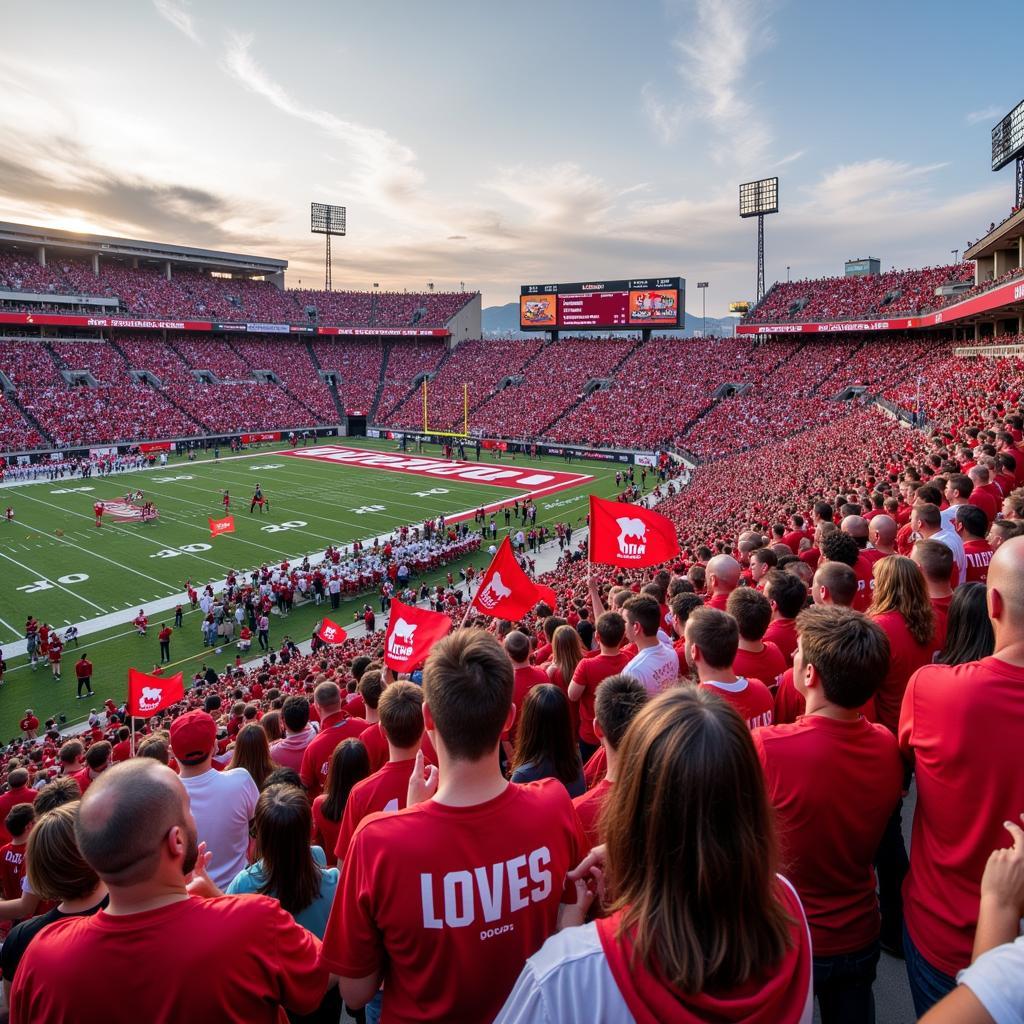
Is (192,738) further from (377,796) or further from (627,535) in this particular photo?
(627,535)

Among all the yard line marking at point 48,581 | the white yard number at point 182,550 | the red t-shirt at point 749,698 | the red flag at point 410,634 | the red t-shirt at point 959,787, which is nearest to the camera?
the red t-shirt at point 959,787

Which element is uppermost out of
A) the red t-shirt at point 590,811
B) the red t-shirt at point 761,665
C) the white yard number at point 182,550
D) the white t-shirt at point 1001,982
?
the white t-shirt at point 1001,982

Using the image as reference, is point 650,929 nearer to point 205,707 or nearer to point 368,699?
point 368,699

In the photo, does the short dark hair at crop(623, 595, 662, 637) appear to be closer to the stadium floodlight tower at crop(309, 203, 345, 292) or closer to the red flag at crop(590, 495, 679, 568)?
the red flag at crop(590, 495, 679, 568)

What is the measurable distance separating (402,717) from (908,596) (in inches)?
115

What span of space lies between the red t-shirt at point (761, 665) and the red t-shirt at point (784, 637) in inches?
14.6

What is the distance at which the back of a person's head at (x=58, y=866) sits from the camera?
122 inches

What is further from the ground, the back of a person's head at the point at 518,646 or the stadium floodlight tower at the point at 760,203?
the stadium floodlight tower at the point at 760,203

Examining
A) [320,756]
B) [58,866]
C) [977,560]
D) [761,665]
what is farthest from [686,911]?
[977,560]

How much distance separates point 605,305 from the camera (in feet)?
205

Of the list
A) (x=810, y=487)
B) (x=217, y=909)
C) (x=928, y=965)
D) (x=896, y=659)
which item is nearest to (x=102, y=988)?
(x=217, y=909)

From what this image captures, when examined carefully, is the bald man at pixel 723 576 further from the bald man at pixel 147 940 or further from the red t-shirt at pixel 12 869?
the red t-shirt at pixel 12 869

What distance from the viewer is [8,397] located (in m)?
48.6

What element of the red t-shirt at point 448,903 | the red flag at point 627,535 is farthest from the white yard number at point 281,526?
the red t-shirt at point 448,903
